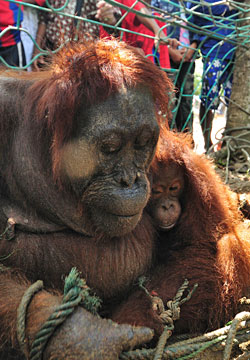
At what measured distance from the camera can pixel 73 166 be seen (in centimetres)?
177

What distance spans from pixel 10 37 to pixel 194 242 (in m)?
2.25

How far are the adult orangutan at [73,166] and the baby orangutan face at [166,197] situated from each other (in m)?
0.35

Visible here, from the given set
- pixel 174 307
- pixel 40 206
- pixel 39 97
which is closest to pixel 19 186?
pixel 40 206

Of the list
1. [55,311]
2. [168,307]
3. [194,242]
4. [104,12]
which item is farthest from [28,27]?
[55,311]

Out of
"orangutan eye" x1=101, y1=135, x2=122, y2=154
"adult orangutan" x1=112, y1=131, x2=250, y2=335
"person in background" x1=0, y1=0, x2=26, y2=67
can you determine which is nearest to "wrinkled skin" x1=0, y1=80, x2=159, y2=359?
"orangutan eye" x1=101, y1=135, x2=122, y2=154

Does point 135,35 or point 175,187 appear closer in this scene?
point 175,187

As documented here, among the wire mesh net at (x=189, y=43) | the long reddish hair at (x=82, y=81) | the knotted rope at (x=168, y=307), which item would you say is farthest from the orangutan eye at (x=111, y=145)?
the wire mesh net at (x=189, y=43)

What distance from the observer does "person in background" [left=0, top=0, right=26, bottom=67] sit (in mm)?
3293

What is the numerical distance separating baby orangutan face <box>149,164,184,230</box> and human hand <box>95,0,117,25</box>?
1.72 metres

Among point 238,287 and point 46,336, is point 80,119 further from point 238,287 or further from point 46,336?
point 238,287

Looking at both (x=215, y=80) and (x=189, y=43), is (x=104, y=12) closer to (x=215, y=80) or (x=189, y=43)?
(x=189, y=43)

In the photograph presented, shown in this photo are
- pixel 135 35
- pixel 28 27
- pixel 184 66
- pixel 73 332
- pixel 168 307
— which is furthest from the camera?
Result: pixel 184 66

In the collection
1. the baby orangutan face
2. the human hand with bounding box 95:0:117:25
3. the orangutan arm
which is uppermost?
the human hand with bounding box 95:0:117:25

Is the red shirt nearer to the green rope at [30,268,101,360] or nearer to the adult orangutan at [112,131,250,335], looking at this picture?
the adult orangutan at [112,131,250,335]
